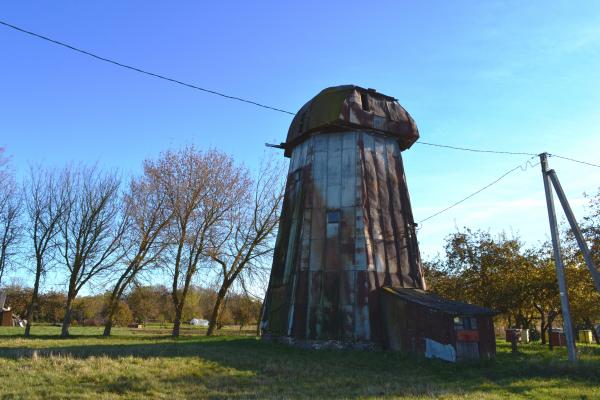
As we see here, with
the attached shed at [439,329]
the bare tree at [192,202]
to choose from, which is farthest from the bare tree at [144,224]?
the attached shed at [439,329]

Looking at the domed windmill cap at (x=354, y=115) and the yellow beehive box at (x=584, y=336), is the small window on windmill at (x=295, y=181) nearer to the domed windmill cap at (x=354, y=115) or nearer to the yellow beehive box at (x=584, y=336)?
the domed windmill cap at (x=354, y=115)

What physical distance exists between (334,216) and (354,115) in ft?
14.3

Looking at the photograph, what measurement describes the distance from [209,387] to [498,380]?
7.02 metres

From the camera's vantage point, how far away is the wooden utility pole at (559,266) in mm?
13383

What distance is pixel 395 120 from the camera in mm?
20453

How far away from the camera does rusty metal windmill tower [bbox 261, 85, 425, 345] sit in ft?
56.5

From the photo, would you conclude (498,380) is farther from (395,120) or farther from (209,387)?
(395,120)

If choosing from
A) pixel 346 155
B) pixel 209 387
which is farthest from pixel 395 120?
pixel 209 387

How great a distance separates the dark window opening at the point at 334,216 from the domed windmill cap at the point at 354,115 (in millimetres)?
3622

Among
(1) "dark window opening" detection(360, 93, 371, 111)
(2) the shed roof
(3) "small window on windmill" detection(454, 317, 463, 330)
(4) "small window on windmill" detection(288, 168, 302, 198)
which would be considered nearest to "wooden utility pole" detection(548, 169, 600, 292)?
(2) the shed roof

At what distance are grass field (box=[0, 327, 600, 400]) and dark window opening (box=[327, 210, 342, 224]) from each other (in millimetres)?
5628

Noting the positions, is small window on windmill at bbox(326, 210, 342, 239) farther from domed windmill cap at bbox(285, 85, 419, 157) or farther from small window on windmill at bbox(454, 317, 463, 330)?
small window on windmill at bbox(454, 317, 463, 330)

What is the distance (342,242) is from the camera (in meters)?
18.0

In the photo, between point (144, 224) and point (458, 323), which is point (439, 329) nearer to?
point (458, 323)
